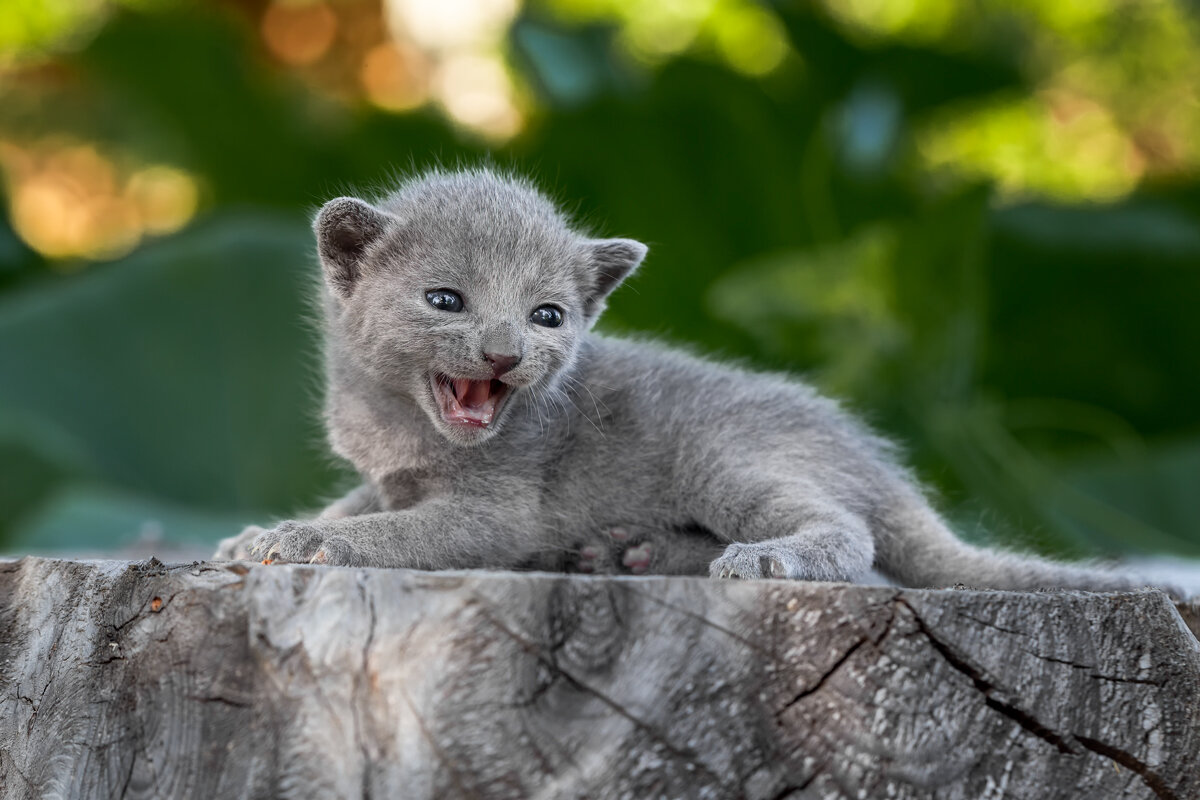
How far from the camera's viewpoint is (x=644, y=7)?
548 inches

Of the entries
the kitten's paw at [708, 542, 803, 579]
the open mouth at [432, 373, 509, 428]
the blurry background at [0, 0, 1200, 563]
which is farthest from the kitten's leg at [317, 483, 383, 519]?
the blurry background at [0, 0, 1200, 563]

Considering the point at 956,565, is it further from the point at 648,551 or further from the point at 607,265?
the point at 607,265

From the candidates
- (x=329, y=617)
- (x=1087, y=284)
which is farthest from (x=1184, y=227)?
(x=329, y=617)

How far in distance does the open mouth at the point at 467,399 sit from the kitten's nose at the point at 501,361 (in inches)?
4.8

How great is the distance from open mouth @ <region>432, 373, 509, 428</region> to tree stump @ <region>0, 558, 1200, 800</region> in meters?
0.74

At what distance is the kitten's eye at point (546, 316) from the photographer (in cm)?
254

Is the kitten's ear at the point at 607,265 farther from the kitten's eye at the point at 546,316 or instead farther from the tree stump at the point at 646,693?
the tree stump at the point at 646,693

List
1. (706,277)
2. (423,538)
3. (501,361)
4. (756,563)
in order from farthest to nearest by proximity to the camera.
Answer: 1. (706,277)
2. (423,538)
3. (501,361)
4. (756,563)

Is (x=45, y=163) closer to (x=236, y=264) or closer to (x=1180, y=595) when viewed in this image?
(x=236, y=264)

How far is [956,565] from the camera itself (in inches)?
100

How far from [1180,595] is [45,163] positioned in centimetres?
1071

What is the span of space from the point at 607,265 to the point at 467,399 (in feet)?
1.59

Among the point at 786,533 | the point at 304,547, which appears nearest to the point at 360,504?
the point at 304,547

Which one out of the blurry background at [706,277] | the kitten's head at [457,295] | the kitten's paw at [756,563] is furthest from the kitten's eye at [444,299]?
the blurry background at [706,277]
